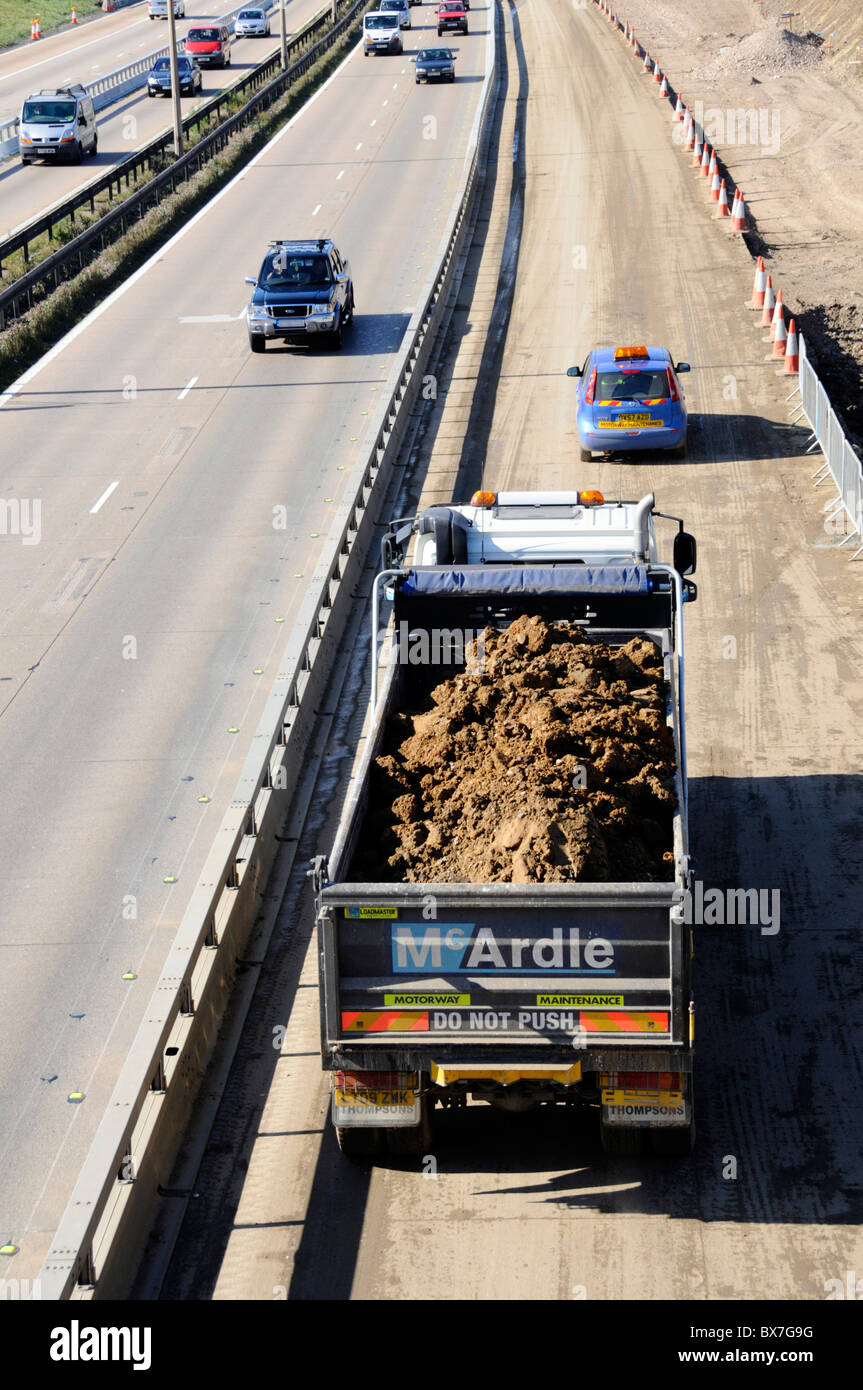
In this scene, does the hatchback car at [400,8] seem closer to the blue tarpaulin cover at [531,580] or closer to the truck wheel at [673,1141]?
the blue tarpaulin cover at [531,580]

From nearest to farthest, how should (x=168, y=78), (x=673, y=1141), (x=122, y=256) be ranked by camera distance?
(x=673, y=1141), (x=122, y=256), (x=168, y=78)

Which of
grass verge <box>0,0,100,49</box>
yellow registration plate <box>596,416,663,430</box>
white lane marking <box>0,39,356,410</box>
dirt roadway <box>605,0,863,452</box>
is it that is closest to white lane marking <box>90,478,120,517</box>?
white lane marking <box>0,39,356,410</box>

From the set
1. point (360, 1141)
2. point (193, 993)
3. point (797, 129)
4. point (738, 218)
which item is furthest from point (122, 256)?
point (360, 1141)

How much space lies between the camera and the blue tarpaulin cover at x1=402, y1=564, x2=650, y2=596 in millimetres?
12578

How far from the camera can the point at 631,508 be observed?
14469 millimetres

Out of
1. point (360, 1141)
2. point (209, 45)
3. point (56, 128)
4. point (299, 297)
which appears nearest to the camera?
point (360, 1141)

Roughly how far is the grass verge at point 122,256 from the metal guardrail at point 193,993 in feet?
46.3

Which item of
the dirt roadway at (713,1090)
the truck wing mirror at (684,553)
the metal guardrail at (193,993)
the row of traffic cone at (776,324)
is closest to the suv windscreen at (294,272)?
the dirt roadway at (713,1090)

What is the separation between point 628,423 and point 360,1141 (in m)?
15.4

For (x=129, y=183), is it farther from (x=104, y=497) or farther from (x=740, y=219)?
(x=104, y=497)

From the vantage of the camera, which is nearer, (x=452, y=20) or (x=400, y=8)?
(x=452, y=20)

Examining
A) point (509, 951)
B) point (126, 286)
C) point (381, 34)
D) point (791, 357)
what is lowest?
point (126, 286)

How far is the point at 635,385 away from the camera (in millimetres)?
23672

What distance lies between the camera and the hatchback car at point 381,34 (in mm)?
70688
